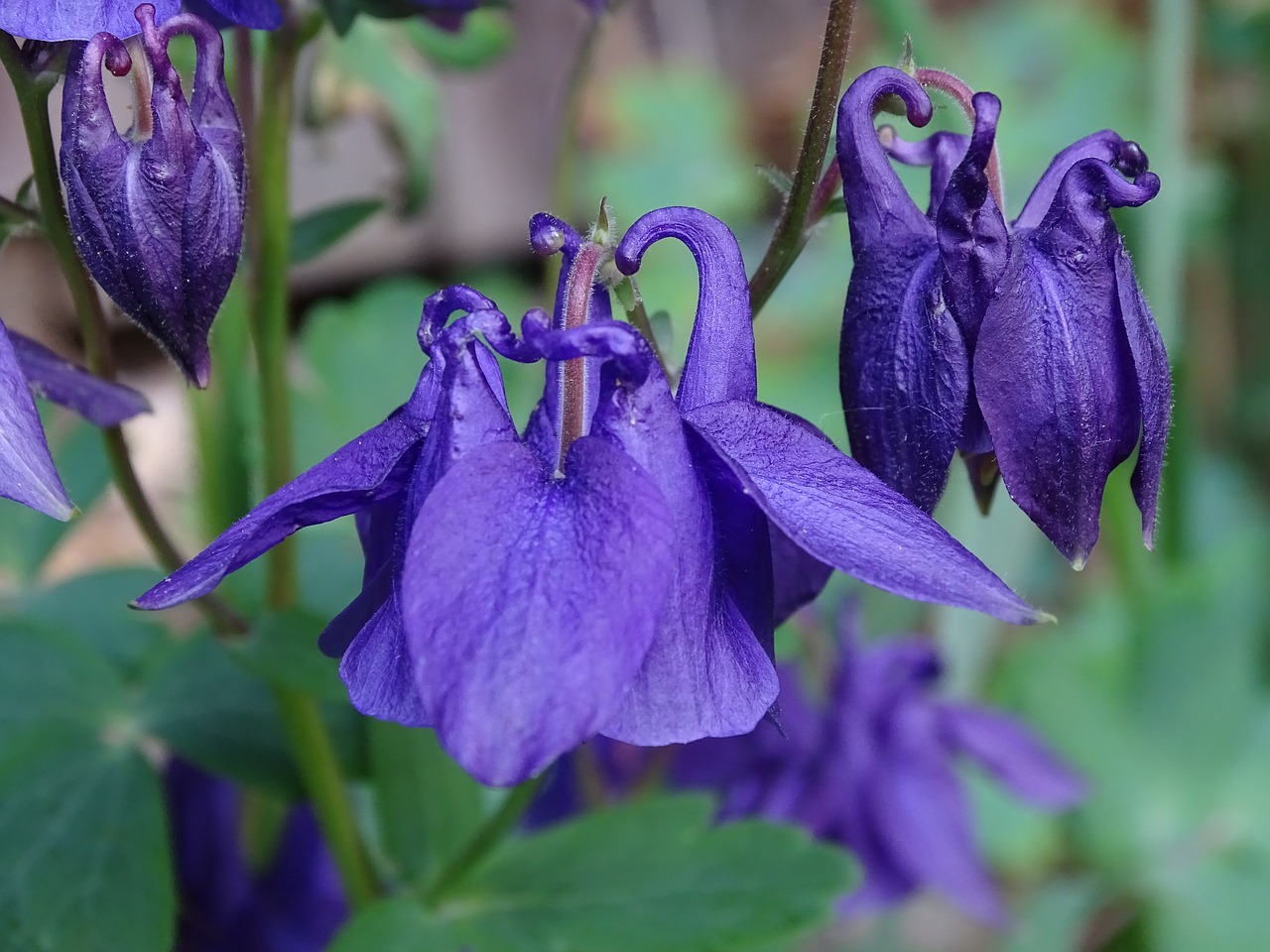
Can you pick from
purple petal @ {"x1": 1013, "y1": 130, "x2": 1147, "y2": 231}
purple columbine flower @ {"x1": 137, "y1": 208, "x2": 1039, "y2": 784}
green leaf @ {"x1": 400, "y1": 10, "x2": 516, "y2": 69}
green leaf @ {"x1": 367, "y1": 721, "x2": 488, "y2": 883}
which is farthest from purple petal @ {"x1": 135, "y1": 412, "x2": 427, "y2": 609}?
green leaf @ {"x1": 400, "y1": 10, "x2": 516, "y2": 69}

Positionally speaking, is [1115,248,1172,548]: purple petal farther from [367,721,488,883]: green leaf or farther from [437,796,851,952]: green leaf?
[367,721,488,883]: green leaf

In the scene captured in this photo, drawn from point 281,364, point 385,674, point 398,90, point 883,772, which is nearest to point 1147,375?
point 385,674

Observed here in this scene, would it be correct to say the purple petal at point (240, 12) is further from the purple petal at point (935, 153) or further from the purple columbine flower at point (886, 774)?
the purple columbine flower at point (886, 774)

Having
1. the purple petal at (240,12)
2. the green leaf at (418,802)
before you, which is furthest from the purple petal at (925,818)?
the purple petal at (240,12)

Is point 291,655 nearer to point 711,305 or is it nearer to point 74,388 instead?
point 74,388

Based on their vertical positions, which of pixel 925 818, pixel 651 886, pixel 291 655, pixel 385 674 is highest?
pixel 385 674

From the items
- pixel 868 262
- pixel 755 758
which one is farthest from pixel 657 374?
pixel 755 758
